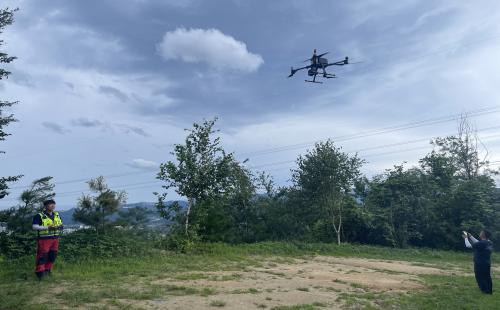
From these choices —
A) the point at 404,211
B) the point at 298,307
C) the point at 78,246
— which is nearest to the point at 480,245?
the point at 298,307

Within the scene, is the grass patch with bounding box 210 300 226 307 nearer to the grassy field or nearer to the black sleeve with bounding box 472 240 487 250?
the grassy field

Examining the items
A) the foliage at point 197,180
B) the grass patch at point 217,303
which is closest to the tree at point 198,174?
the foliage at point 197,180

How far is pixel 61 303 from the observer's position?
20.2 ft

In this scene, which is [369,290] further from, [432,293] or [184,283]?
[184,283]

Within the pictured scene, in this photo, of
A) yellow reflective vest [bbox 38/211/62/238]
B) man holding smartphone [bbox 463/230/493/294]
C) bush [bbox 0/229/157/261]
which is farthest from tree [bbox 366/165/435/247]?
yellow reflective vest [bbox 38/211/62/238]

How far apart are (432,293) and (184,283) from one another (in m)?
5.43

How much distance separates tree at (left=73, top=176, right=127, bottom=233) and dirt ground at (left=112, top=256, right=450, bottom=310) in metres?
10.2

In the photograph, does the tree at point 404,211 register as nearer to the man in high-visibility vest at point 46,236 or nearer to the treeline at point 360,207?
the treeline at point 360,207

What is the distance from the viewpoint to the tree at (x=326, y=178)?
68.8 ft

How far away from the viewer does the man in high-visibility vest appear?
319 inches

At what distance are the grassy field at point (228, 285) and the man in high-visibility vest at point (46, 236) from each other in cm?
30

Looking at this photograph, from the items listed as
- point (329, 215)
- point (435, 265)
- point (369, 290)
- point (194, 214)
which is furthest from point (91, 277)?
point (329, 215)

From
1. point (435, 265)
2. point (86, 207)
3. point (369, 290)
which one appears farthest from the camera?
point (86, 207)

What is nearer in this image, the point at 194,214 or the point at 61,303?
the point at 61,303
